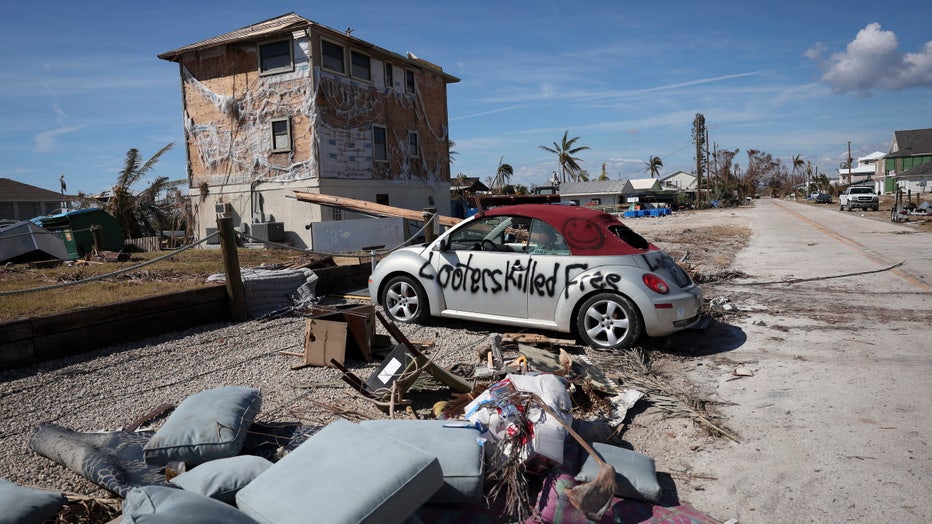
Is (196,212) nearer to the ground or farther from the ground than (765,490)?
farther from the ground

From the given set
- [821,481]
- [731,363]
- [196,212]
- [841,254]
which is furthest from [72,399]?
[196,212]

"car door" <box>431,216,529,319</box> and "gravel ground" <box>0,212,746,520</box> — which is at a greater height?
"car door" <box>431,216,529,319</box>

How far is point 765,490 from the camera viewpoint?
11.3 feet

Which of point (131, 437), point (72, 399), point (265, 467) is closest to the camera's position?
point (265, 467)

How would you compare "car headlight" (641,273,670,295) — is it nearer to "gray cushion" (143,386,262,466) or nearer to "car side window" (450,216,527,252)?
"car side window" (450,216,527,252)

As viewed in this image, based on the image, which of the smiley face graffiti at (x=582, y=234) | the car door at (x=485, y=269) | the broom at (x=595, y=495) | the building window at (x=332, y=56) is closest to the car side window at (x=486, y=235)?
the car door at (x=485, y=269)

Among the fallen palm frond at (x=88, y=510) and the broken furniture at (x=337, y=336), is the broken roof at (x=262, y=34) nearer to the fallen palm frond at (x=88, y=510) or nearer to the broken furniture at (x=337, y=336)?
the broken furniture at (x=337, y=336)

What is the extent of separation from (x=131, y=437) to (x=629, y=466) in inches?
125

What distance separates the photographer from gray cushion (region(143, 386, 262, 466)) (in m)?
3.48

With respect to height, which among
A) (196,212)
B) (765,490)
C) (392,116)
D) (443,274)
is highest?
(392,116)

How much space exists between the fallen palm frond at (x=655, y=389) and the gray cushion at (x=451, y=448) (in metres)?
1.97

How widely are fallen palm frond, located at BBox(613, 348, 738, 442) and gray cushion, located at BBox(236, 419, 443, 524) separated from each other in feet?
8.10

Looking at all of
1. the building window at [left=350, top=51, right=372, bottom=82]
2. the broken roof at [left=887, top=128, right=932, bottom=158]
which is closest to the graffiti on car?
the building window at [left=350, top=51, right=372, bottom=82]

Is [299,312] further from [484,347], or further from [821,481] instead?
[821,481]
